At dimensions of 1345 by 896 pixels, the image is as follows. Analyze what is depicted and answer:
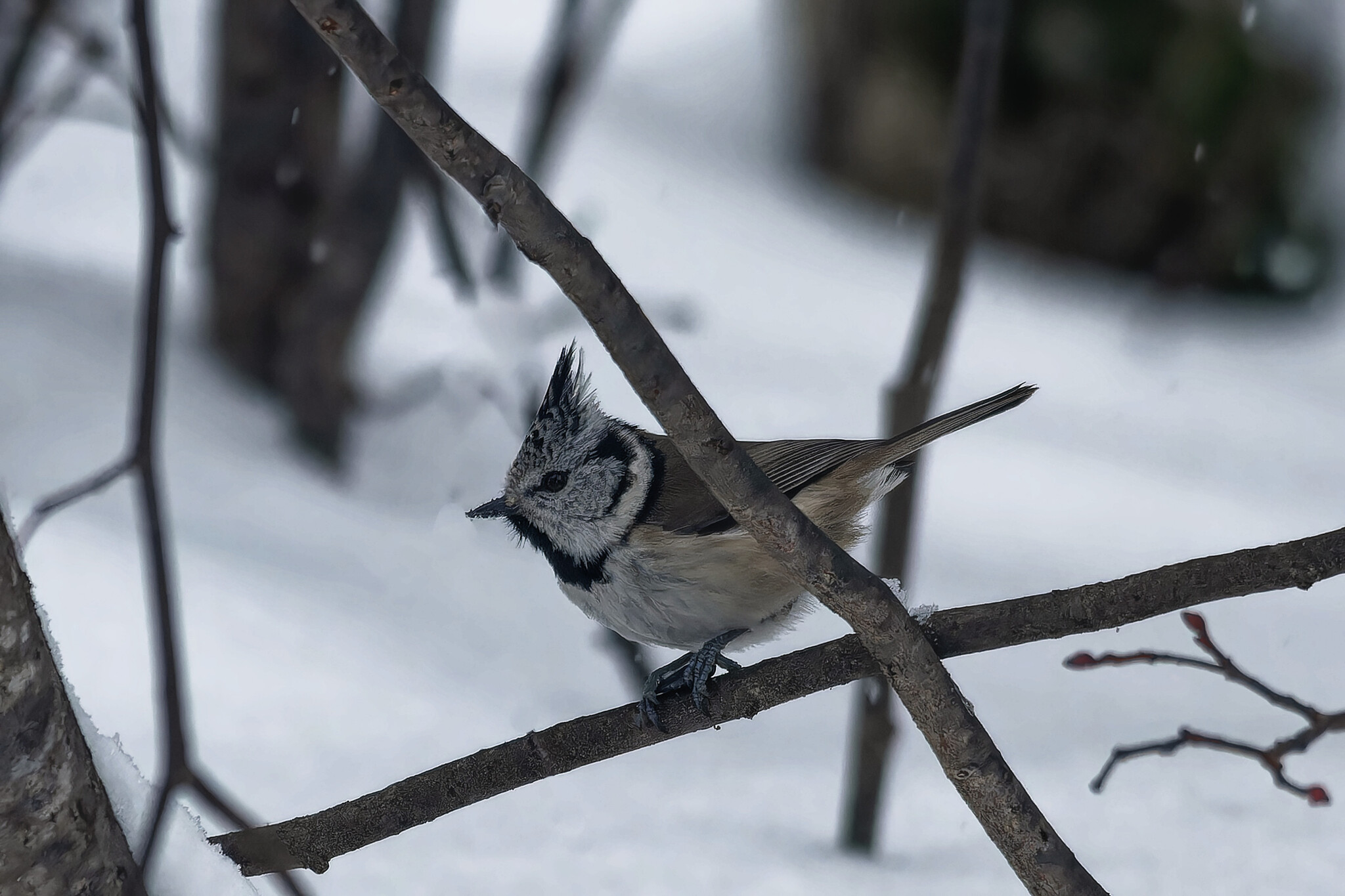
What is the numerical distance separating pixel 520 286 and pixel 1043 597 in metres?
4.91

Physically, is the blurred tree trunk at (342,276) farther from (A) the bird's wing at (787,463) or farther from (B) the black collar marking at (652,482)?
(A) the bird's wing at (787,463)

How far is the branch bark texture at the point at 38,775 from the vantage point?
1.42 meters

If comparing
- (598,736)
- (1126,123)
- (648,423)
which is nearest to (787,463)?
(598,736)

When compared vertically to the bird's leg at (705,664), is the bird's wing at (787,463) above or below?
above

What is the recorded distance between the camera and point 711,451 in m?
1.54

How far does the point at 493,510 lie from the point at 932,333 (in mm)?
1514

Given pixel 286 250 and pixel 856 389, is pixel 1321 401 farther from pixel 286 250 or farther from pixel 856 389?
pixel 286 250

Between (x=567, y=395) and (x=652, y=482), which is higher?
(x=567, y=395)

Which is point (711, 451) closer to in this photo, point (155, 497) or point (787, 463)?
point (155, 497)

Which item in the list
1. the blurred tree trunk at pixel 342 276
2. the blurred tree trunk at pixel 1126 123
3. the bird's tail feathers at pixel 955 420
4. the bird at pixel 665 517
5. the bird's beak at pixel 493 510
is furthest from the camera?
the blurred tree trunk at pixel 1126 123

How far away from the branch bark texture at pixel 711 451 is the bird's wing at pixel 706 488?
0.84 metres

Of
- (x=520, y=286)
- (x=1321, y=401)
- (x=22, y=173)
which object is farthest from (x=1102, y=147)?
(x=22, y=173)

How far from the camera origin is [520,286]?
6.49 m

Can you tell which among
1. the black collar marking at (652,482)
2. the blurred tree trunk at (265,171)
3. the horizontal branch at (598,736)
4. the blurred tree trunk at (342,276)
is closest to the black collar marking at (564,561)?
the black collar marking at (652,482)
